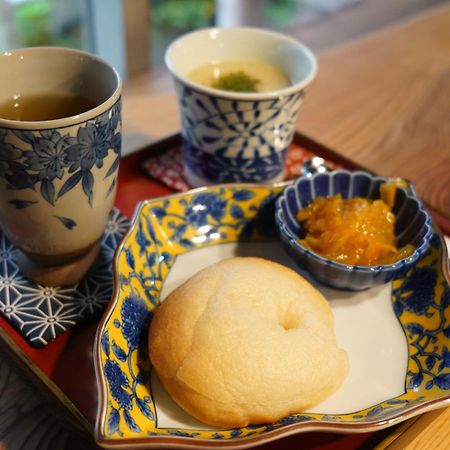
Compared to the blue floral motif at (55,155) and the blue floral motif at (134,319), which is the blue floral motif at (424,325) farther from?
the blue floral motif at (55,155)

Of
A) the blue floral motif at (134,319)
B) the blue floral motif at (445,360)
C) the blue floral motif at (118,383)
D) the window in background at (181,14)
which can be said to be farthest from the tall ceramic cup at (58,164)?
the window in background at (181,14)

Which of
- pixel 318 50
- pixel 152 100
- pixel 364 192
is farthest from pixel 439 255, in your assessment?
pixel 318 50

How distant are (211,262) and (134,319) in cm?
22

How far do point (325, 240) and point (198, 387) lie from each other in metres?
0.37

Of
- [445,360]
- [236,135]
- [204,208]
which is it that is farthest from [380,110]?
[445,360]

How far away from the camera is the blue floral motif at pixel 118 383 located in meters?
0.69

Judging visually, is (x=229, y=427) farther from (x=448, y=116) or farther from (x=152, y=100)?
(x=448, y=116)

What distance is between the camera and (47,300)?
90cm

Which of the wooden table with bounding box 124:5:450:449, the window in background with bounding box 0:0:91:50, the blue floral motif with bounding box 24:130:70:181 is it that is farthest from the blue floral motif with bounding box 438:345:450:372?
the window in background with bounding box 0:0:91:50

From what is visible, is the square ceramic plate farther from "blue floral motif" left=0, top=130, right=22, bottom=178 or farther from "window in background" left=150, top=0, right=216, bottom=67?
"window in background" left=150, top=0, right=216, bottom=67

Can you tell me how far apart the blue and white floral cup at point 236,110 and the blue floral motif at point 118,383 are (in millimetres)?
524

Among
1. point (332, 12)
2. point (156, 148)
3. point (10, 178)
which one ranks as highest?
point (10, 178)

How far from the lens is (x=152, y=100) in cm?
157

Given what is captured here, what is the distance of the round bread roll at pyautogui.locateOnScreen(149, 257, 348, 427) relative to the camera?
70 cm
